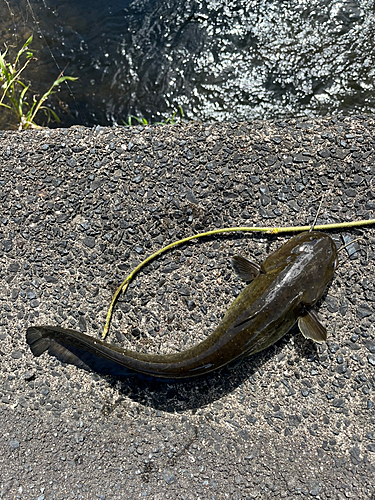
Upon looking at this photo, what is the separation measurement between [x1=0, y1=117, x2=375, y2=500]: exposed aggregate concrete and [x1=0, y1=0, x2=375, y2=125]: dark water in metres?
1.59

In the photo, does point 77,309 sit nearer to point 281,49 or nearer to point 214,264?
point 214,264

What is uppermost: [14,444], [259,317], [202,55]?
[202,55]

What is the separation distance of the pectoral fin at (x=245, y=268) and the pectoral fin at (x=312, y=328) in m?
0.44

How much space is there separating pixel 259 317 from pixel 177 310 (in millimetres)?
655

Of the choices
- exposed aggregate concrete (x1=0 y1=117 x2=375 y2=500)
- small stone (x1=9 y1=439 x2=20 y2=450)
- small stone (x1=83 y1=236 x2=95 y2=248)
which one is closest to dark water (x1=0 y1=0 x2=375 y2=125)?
exposed aggregate concrete (x1=0 y1=117 x2=375 y2=500)

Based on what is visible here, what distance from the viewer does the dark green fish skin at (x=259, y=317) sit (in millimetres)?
2758

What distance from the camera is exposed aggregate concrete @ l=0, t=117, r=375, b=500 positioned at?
112 inches

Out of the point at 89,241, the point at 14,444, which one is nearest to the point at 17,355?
the point at 14,444

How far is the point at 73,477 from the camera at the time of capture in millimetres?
2912

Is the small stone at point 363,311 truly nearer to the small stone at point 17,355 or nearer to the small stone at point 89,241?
the small stone at point 89,241

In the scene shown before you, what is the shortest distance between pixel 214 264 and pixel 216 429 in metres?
1.18

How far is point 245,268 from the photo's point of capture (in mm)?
2988

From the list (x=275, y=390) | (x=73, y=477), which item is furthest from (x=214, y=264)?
(x=73, y=477)

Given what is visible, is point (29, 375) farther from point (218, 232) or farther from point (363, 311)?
point (363, 311)
